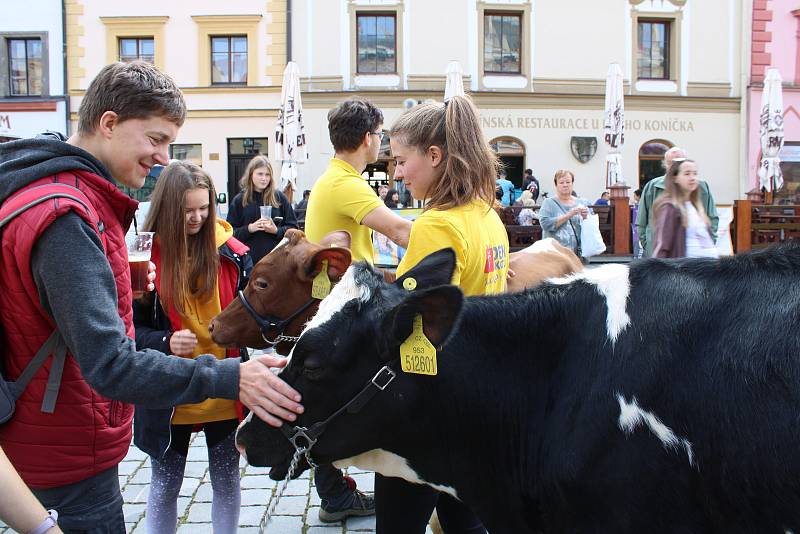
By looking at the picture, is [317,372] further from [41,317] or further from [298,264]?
[298,264]

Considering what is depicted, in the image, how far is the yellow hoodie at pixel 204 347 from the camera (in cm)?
310

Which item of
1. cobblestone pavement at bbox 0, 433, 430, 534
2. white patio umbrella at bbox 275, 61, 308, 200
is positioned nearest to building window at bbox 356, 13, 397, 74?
white patio umbrella at bbox 275, 61, 308, 200

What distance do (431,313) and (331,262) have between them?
1.18 m

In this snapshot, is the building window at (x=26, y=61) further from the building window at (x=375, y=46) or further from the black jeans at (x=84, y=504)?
the black jeans at (x=84, y=504)

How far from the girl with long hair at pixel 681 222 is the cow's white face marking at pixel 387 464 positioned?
14.5ft

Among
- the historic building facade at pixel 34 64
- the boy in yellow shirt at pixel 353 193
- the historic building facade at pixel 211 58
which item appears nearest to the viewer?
the boy in yellow shirt at pixel 353 193

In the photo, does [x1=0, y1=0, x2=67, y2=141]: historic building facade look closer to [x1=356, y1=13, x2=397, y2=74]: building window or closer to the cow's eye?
[x1=356, y1=13, x2=397, y2=74]: building window

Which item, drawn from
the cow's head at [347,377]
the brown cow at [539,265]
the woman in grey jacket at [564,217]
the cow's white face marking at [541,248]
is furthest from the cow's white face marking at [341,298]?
the woman in grey jacket at [564,217]

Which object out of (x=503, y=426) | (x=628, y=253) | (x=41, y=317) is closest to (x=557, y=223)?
(x=628, y=253)

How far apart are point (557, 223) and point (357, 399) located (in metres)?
7.29

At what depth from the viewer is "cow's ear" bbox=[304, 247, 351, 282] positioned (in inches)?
122

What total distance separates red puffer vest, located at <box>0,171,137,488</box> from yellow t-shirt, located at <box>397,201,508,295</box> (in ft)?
3.37

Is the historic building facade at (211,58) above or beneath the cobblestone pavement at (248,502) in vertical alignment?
above

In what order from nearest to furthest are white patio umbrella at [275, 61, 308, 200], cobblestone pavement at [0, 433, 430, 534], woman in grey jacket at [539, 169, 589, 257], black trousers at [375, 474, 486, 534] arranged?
black trousers at [375, 474, 486, 534], cobblestone pavement at [0, 433, 430, 534], woman in grey jacket at [539, 169, 589, 257], white patio umbrella at [275, 61, 308, 200]
